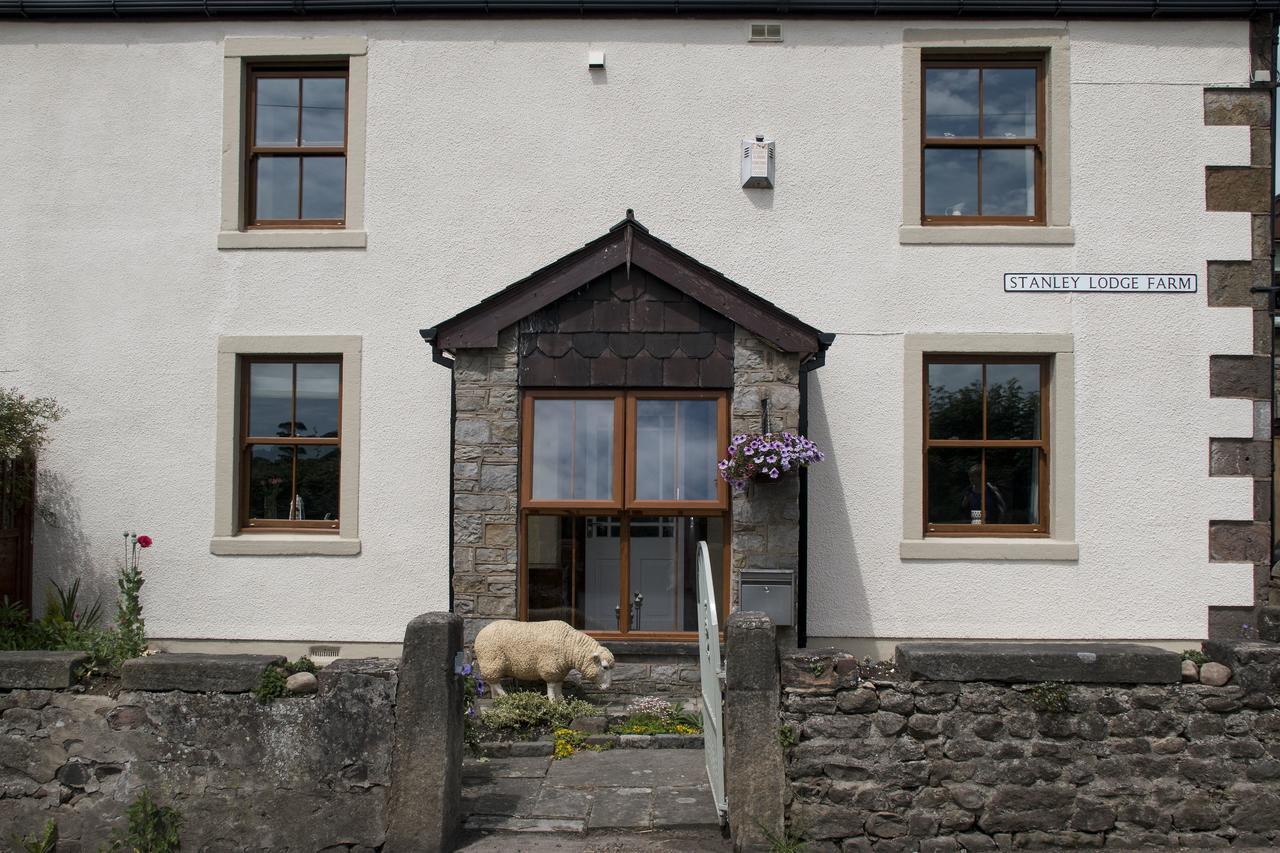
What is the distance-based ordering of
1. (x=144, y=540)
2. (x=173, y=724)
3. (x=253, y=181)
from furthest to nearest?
(x=253, y=181), (x=144, y=540), (x=173, y=724)

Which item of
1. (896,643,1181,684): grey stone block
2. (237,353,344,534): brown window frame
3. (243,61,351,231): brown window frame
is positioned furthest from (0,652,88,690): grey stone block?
(243,61,351,231): brown window frame

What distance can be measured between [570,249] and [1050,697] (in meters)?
5.58

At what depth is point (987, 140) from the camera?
30.8ft

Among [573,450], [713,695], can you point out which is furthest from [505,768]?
[573,450]

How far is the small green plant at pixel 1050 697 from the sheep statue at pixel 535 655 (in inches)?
134

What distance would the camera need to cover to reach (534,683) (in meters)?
7.95

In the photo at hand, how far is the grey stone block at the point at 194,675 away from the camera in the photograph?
529 cm

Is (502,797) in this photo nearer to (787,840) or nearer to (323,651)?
(787,840)

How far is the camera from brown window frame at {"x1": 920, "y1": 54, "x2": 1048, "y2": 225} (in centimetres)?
938

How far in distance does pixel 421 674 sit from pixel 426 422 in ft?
13.8

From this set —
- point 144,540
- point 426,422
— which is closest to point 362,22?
point 426,422

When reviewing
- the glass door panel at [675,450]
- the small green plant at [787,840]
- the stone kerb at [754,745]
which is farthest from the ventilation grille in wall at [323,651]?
the small green plant at [787,840]

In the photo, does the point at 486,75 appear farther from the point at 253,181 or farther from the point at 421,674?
the point at 421,674

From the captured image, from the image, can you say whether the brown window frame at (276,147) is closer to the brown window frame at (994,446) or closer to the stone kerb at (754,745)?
the brown window frame at (994,446)
